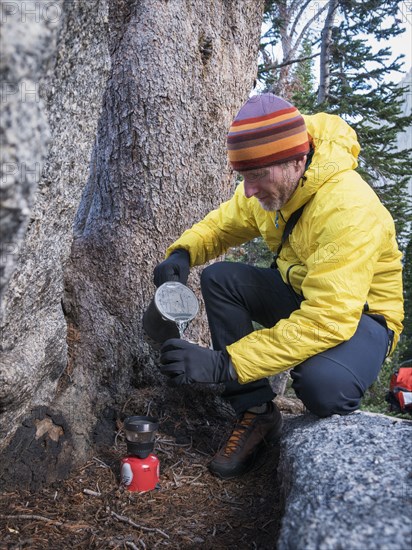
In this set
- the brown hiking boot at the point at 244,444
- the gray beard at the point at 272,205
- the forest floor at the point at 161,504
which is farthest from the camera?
the brown hiking boot at the point at 244,444

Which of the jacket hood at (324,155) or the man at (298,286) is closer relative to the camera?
the man at (298,286)

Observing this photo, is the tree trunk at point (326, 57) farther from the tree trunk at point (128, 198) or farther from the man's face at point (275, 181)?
the man's face at point (275, 181)

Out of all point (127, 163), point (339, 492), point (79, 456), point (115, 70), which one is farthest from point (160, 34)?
point (339, 492)

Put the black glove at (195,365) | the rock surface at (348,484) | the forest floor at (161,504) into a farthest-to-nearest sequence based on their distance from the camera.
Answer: the black glove at (195,365) → the forest floor at (161,504) → the rock surface at (348,484)

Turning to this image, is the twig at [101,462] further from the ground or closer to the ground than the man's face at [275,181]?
closer to the ground

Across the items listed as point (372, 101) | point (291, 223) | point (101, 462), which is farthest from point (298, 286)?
point (372, 101)

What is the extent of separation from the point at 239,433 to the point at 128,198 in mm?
1601

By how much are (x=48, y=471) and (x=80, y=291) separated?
41.9 inches

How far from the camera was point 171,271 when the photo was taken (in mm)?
3164

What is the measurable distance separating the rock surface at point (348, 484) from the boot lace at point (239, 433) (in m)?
0.33

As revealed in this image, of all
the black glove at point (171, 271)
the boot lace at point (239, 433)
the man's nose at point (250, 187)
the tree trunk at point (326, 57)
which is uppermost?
the tree trunk at point (326, 57)

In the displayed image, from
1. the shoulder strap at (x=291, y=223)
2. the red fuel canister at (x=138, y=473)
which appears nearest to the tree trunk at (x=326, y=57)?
the shoulder strap at (x=291, y=223)

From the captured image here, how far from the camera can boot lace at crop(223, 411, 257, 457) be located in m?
3.05

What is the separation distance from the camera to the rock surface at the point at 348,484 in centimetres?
163
